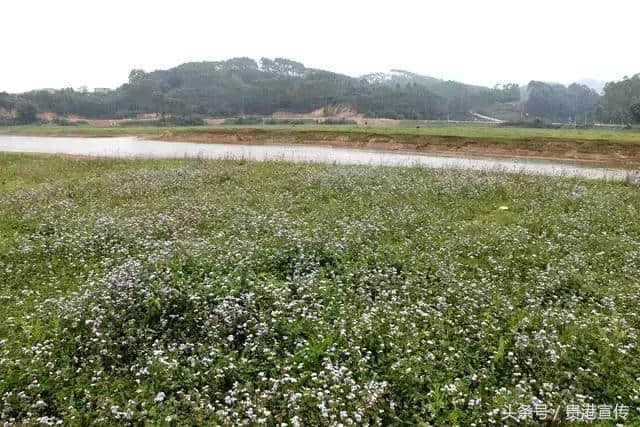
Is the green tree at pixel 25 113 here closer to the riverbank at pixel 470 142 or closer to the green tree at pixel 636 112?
the riverbank at pixel 470 142

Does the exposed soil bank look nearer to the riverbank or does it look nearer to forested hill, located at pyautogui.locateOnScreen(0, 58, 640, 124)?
the riverbank

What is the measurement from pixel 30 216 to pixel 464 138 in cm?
4344

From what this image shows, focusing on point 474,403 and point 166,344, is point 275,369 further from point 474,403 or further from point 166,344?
point 474,403

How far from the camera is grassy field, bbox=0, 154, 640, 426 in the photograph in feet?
17.5

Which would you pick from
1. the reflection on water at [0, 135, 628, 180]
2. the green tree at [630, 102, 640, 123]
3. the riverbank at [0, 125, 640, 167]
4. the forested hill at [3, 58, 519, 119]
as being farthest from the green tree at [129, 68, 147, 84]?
the green tree at [630, 102, 640, 123]

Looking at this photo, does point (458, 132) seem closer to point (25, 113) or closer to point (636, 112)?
point (636, 112)

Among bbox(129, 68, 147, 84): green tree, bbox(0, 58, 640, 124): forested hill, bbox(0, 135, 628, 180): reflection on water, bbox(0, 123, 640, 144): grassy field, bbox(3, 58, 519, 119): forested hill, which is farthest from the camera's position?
bbox(129, 68, 147, 84): green tree

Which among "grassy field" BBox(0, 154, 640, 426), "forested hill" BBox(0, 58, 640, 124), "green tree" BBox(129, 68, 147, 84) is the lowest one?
"grassy field" BBox(0, 154, 640, 426)

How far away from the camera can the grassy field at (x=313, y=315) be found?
5348 millimetres

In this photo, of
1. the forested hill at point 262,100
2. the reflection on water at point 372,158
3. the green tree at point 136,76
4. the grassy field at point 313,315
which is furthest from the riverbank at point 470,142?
the green tree at point 136,76

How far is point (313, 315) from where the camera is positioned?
22.8 feet

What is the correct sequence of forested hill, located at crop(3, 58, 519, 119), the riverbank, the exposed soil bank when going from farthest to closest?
forested hill, located at crop(3, 58, 519, 119) < the riverbank < the exposed soil bank

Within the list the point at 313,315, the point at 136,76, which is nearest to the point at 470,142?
the point at 313,315

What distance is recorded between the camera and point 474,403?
5.28 metres
